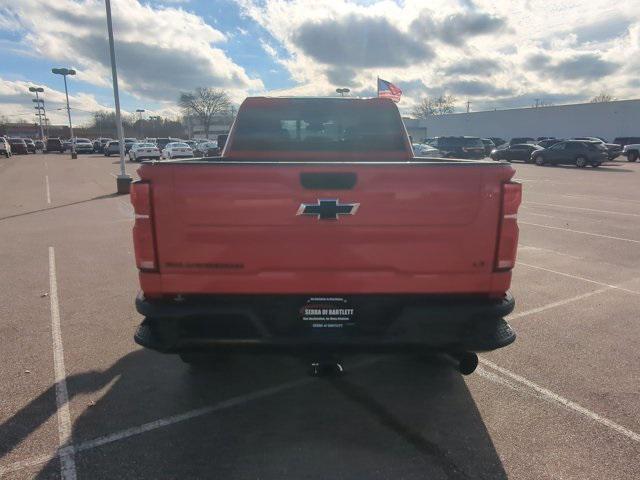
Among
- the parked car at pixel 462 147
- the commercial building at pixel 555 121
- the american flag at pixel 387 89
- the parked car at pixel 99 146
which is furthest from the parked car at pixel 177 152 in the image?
the commercial building at pixel 555 121

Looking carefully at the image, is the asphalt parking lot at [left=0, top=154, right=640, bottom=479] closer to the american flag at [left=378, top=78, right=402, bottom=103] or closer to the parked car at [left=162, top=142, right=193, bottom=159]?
the american flag at [left=378, top=78, right=402, bottom=103]

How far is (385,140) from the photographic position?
491 cm

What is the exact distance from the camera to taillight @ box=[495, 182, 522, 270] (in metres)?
2.61

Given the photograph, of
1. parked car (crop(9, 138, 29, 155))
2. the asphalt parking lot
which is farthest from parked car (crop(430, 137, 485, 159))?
parked car (crop(9, 138, 29, 155))

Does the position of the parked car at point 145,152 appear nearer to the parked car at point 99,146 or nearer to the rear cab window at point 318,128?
the parked car at point 99,146

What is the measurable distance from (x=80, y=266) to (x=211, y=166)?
5549 mm

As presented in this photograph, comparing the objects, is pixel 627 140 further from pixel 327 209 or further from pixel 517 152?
pixel 327 209

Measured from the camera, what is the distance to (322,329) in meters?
2.74

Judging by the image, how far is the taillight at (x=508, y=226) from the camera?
8.57 feet

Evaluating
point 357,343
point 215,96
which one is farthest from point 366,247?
point 215,96

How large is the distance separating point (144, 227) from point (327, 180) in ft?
3.56

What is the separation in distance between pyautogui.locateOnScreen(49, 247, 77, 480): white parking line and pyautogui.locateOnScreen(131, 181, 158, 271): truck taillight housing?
125cm

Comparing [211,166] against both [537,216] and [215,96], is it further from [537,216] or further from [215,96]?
[215,96]

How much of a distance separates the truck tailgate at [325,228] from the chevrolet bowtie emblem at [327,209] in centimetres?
2
